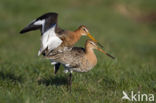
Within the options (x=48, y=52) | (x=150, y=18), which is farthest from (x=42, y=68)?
(x=150, y=18)

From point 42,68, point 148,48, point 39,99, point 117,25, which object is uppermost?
point 117,25

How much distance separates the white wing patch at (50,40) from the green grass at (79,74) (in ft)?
2.24

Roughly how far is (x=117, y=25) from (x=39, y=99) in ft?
47.8

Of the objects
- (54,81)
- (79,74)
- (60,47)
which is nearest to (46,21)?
(60,47)

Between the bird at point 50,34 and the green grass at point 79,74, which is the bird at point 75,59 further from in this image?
the green grass at point 79,74

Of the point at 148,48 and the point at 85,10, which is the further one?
the point at 85,10

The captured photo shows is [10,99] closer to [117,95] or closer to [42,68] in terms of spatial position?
[117,95]

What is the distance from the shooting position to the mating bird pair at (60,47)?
7535 mm

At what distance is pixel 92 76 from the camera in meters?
8.60

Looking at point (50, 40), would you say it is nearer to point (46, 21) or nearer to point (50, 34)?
point (50, 34)

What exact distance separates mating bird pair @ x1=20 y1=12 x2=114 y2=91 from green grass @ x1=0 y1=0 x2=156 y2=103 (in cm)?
48

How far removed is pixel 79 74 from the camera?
865 cm

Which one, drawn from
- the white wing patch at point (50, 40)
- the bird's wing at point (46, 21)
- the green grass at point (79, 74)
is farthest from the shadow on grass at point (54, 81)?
the bird's wing at point (46, 21)

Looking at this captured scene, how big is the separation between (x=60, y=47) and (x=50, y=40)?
36cm
